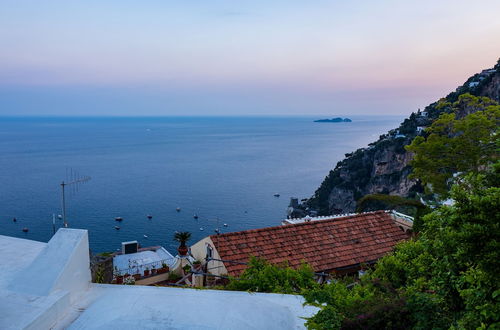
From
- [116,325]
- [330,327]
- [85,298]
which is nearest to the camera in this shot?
[330,327]

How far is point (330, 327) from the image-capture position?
Answer: 5.21 meters

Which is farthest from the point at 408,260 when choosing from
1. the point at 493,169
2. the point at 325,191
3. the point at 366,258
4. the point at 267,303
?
the point at 325,191

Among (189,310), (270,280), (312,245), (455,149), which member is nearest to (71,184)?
(312,245)

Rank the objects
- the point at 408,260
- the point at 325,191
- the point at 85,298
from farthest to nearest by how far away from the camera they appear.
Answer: the point at 325,191 < the point at 408,260 < the point at 85,298

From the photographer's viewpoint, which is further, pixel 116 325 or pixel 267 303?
pixel 267 303

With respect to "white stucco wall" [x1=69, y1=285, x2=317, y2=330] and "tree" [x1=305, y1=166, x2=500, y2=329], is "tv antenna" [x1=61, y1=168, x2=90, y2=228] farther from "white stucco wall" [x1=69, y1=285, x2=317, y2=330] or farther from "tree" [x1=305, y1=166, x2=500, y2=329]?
"tree" [x1=305, y1=166, x2=500, y2=329]

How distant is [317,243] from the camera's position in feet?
42.2

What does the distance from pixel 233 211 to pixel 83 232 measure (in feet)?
193

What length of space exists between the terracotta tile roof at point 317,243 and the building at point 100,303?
4.15 meters

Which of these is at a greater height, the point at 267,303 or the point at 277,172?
the point at 267,303

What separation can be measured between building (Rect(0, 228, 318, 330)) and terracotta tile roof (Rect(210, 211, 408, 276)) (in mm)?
4154

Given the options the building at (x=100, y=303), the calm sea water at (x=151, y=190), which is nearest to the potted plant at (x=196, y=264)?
the building at (x=100, y=303)

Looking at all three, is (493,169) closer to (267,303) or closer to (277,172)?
(267,303)

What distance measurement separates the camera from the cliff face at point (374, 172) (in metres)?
65.8
